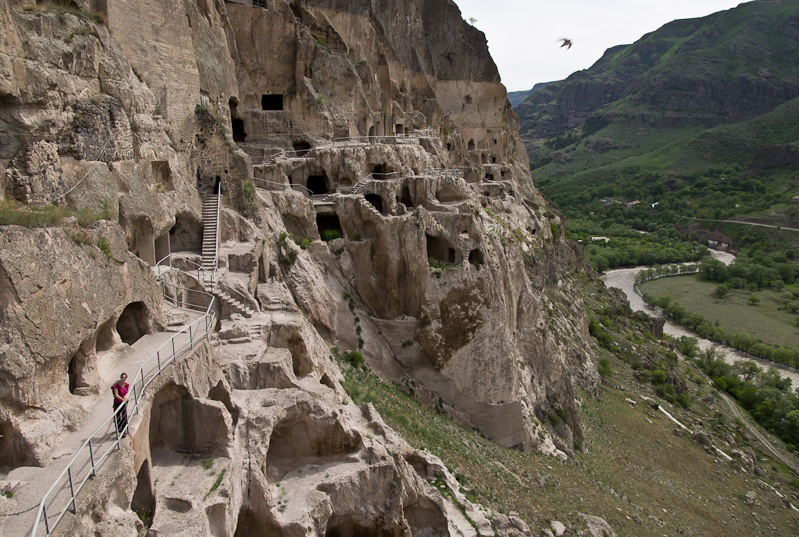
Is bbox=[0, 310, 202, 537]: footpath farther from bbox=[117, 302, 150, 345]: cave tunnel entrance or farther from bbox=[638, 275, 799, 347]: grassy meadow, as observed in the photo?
bbox=[638, 275, 799, 347]: grassy meadow

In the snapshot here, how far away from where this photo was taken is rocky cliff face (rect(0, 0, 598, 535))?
1071cm

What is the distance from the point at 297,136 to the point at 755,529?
34.1m

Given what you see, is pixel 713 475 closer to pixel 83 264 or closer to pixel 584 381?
pixel 584 381

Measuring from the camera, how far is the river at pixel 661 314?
62.7 m

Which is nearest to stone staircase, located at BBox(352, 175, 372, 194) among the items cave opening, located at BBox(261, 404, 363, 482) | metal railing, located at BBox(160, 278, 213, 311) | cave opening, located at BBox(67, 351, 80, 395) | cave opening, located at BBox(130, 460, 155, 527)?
metal railing, located at BBox(160, 278, 213, 311)

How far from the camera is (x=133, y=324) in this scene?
13.4 metres

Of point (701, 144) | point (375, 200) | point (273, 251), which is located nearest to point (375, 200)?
point (375, 200)

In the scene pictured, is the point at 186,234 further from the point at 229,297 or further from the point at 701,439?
the point at 701,439

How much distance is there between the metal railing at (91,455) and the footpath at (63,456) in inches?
1.4

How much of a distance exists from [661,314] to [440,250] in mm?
59756

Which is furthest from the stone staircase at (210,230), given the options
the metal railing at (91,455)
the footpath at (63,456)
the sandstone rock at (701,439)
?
the sandstone rock at (701,439)

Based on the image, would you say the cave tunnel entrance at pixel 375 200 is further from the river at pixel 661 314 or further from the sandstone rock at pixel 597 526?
the river at pixel 661 314

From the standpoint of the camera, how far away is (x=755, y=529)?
3009 centimetres

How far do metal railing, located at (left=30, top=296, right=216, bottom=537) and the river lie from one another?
63.2 m
